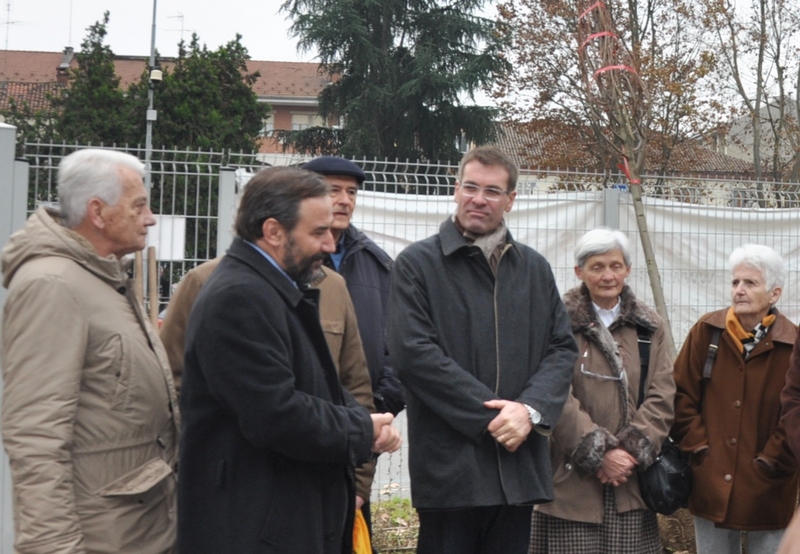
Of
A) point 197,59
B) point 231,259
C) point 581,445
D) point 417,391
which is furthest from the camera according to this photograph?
point 197,59

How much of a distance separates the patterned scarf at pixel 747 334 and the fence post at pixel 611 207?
2.58m

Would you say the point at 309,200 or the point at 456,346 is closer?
the point at 309,200

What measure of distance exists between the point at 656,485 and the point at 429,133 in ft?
109

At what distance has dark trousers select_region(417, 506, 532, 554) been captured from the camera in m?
3.80

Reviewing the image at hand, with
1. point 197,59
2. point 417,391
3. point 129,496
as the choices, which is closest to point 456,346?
point 417,391

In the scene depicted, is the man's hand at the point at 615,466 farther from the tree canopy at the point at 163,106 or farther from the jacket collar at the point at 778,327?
the tree canopy at the point at 163,106

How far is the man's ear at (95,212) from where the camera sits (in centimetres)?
314

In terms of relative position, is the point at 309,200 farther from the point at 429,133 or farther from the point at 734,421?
the point at 429,133

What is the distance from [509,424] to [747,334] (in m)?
1.61

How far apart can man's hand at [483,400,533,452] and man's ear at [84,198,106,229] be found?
1.51 meters

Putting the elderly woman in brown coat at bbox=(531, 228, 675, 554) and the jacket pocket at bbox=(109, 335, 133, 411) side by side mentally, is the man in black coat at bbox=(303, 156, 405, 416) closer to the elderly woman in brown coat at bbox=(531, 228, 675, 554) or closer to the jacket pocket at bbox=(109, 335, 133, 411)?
the elderly woman in brown coat at bbox=(531, 228, 675, 554)

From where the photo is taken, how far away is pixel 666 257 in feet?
24.5

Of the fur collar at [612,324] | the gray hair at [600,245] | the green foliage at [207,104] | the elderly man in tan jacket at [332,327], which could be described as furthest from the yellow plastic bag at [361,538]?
the green foliage at [207,104]

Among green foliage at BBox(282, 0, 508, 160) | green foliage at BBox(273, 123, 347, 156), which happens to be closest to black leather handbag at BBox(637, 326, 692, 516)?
green foliage at BBox(282, 0, 508, 160)
